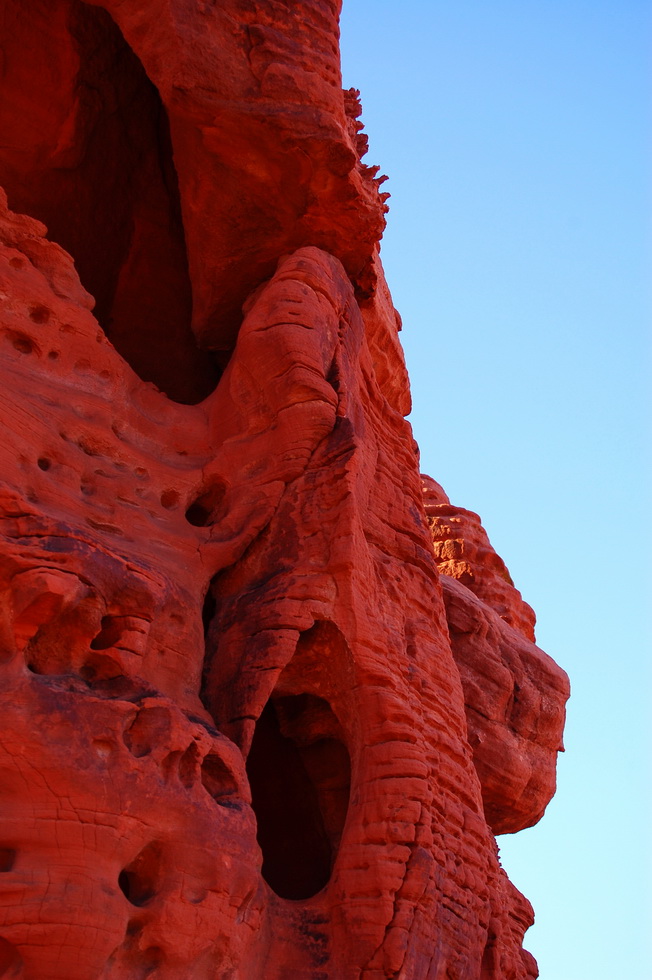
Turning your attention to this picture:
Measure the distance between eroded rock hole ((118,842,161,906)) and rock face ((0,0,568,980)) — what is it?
0.04ft

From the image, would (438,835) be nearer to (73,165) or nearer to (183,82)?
(183,82)

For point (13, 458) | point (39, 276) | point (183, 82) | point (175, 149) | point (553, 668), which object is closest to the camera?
point (13, 458)

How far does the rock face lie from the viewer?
16.5ft

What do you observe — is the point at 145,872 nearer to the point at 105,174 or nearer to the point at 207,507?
the point at 207,507

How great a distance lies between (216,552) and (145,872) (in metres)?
2.08

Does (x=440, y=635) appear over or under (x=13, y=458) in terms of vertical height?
over

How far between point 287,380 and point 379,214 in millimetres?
1810

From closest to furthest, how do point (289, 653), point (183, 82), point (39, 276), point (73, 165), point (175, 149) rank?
A: point (289, 653) → point (39, 276) → point (183, 82) → point (175, 149) → point (73, 165)

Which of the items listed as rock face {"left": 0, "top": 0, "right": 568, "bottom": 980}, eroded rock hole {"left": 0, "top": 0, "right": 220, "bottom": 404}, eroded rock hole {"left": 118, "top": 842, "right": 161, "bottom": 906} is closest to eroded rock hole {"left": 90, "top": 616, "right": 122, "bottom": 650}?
rock face {"left": 0, "top": 0, "right": 568, "bottom": 980}

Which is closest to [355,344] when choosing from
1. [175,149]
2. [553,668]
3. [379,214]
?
[379,214]

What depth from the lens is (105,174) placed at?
902 centimetres

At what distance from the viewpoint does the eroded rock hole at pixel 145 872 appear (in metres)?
5.12

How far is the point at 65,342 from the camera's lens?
6812 mm

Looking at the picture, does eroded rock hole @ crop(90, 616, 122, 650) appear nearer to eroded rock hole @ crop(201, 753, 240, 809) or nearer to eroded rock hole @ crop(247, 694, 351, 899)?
eroded rock hole @ crop(201, 753, 240, 809)
